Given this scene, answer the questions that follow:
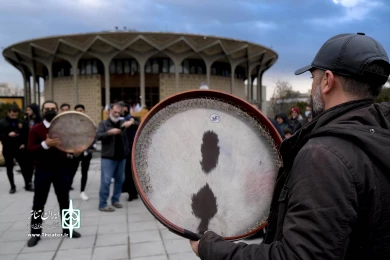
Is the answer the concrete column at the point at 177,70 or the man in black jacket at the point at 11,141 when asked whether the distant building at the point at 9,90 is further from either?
the man in black jacket at the point at 11,141

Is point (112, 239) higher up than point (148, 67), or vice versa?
point (148, 67)

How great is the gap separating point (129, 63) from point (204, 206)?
32.3 metres

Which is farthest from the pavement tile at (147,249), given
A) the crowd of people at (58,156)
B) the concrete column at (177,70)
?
the concrete column at (177,70)

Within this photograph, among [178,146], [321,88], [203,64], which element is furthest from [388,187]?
[203,64]

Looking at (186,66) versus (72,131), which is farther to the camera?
(186,66)

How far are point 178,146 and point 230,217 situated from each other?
41 centimetres

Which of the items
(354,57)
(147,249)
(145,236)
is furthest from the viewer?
(145,236)

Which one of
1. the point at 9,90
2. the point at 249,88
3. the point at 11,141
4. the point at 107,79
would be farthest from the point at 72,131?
the point at 9,90

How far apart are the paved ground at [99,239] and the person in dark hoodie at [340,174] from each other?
3059 millimetres

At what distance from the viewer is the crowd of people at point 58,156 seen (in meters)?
4.22

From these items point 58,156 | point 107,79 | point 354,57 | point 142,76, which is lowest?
point 58,156

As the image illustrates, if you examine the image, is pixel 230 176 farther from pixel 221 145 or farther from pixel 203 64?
pixel 203 64

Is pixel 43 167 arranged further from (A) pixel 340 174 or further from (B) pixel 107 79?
(B) pixel 107 79

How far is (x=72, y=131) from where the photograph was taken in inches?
169
